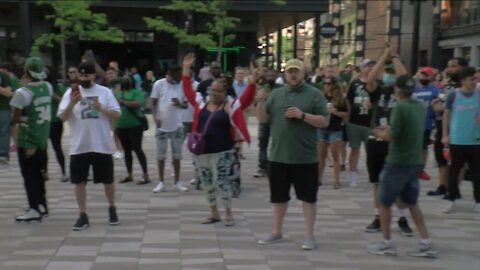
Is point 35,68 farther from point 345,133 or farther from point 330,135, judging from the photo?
point 345,133

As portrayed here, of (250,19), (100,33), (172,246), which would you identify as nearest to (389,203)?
(172,246)

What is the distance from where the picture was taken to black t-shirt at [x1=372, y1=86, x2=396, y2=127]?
7.30m

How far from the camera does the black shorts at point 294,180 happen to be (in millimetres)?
6684

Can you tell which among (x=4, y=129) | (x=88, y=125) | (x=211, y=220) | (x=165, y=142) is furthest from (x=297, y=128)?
(x=4, y=129)

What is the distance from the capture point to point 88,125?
24.1ft

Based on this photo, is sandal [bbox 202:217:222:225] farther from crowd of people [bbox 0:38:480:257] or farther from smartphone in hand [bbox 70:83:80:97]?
smartphone in hand [bbox 70:83:80:97]

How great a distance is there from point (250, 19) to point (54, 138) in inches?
891

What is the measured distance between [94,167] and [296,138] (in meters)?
2.36

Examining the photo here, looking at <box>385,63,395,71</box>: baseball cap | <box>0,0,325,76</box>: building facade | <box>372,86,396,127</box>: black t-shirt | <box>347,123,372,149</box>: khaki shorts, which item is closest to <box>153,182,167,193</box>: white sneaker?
<box>347,123,372,149</box>: khaki shorts

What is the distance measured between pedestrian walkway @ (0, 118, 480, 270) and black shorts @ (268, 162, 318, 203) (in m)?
0.53

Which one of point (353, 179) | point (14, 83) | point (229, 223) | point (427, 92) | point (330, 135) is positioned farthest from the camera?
point (14, 83)

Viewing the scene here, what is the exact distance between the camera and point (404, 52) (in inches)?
1641

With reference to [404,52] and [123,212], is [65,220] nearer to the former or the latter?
[123,212]

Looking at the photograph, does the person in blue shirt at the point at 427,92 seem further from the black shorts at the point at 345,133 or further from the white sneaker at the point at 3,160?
the white sneaker at the point at 3,160
